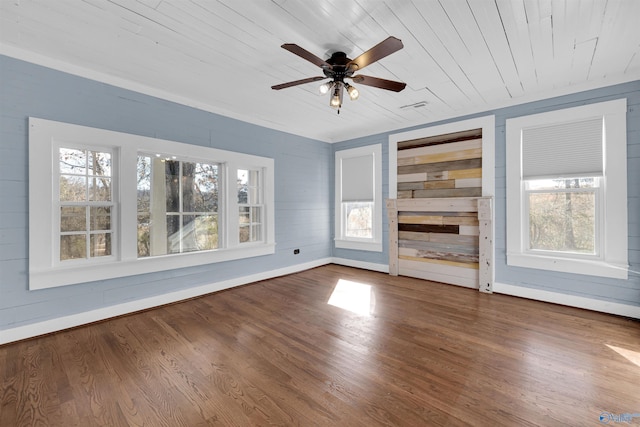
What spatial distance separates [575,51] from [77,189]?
5.32m

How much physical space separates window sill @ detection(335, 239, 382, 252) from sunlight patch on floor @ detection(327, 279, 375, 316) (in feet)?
3.43

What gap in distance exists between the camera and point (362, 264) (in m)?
5.54

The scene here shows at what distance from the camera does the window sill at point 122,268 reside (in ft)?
8.80

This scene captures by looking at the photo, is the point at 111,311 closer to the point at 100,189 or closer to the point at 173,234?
the point at 173,234

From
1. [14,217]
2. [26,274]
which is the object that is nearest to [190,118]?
[14,217]

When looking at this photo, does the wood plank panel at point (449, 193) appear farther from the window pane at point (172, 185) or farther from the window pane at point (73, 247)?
the window pane at point (73, 247)

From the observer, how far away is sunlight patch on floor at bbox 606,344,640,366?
223cm

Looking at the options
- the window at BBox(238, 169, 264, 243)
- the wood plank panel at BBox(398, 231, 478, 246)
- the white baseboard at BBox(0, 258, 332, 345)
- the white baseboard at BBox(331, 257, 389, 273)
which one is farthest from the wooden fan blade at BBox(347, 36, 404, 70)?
the white baseboard at BBox(331, 257, 389, 273)

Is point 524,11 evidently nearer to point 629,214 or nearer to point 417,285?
point 629,214

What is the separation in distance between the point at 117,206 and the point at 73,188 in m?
0.42

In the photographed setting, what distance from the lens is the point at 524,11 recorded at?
2080mm

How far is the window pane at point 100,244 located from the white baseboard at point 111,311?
623mm

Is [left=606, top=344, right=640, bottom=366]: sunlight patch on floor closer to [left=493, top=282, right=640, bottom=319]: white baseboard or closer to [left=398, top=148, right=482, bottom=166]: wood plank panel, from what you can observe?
[left=493, top=282, right=640, bottom=319]: white baseboard

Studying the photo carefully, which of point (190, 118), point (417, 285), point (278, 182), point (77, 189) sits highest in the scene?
point (190, 118)
